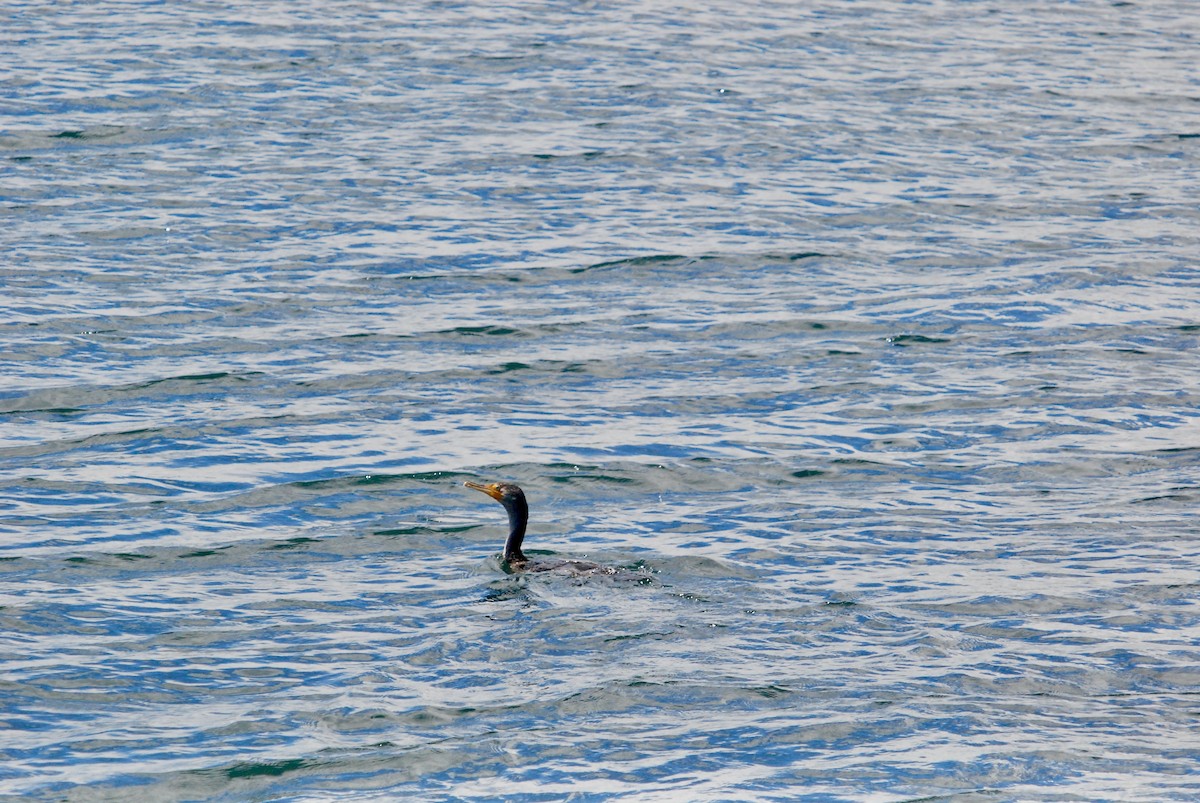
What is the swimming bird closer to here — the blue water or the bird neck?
the bird neck

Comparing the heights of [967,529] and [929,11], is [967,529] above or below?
below

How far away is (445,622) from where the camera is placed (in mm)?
12625

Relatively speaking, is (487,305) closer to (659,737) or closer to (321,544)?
(321,544)

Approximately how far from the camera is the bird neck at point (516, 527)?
14148mm

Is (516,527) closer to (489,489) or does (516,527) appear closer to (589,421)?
(489,489)

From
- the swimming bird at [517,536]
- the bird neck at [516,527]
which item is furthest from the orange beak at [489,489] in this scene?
the bird neck at [516,527]

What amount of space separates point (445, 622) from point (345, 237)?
1034 cm

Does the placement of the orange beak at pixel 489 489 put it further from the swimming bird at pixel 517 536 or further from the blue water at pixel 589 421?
the blue water at pixel 589 421

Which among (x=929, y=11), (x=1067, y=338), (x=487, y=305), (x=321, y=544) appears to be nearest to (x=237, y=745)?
(x=321, y=544)

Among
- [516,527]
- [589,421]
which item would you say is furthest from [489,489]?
[589,421]

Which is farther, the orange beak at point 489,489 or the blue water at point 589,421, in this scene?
the orange beak at point 489,489

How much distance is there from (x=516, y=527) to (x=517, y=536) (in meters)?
0.08

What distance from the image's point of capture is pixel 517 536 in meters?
14.3

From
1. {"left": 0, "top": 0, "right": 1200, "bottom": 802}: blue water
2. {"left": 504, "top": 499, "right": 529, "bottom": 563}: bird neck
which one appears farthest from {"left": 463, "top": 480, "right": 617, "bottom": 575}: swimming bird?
{"left": 0, "top": 0, "right": 1200, "bottom": 802}: blue water
